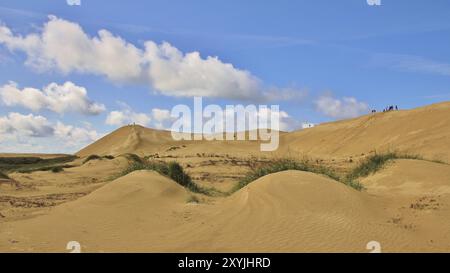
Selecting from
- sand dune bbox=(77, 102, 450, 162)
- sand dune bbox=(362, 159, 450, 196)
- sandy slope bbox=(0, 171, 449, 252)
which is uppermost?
sand dune bbox=(77, 102, 450, 162)

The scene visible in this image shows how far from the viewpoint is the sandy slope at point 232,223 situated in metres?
8.20

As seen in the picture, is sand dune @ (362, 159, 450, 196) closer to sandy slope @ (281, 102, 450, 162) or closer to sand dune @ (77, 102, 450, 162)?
sand dune @ (77, 102, 450, 162)

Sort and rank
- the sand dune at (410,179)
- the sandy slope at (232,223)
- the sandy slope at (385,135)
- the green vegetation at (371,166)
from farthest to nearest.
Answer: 1. the sandy slope at (385,135)
2. the green vegetation at (371,166)
3. the sand dune at (410,179)
4. the sandy slope at (232,223)

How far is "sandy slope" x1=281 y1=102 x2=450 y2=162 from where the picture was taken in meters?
31.7

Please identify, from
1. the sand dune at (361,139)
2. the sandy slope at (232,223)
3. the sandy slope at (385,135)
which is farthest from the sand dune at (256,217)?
the sandy slope at (385,135)

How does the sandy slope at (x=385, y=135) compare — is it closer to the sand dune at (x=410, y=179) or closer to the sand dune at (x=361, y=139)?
the sand dune at (x=361, y=139)

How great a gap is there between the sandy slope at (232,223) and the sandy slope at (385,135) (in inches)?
746

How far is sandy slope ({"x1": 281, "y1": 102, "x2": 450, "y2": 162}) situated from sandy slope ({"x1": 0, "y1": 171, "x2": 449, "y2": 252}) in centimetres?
1896

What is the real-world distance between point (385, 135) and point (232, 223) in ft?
111

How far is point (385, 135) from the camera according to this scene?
40.3 m

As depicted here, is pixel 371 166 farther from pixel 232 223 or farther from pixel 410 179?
pixel 232 223

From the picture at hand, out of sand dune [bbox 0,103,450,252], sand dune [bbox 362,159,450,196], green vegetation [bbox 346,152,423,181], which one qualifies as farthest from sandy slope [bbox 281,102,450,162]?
sand dune [bbox 0,103,450,252]

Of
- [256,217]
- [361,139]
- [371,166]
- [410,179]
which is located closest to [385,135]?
[361,139]

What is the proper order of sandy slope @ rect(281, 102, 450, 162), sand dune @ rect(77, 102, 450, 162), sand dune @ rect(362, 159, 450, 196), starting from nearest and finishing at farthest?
sand dune @ rect(362, 159, 450, 196)
sandy slope @ rect(281, 102, 450, 162)
sand dune @ rect(77, 102, 450, 162)
